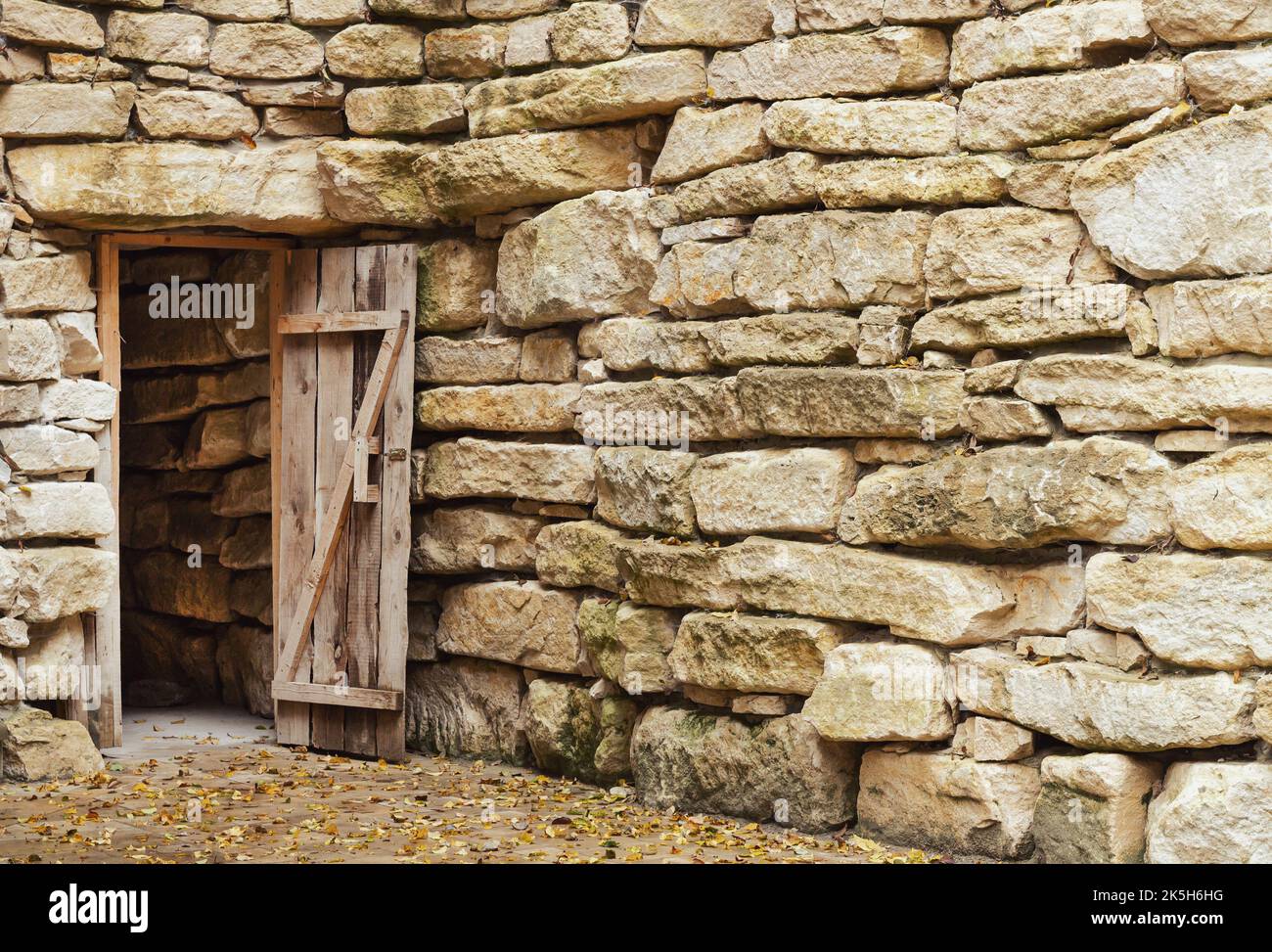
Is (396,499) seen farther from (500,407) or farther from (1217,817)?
(1217,817)

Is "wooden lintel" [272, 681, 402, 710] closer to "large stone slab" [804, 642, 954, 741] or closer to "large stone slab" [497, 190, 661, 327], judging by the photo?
"large stone slab" [497, 190, 661, 327]

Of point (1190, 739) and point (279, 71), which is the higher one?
point (279, 71)

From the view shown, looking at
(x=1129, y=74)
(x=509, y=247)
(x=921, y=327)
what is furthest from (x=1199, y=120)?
(x=509, y=247)

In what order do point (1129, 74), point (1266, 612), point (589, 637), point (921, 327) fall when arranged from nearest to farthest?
point (1266, 612) → point (1129, 74) → point (921, 327) → point (589, 637)

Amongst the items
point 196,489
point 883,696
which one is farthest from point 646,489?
point 196,489

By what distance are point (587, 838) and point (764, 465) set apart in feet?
4.34

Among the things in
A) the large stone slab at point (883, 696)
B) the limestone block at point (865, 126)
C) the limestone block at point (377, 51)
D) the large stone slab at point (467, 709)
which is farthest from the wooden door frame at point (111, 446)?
the large stone slab at point (883, 696)

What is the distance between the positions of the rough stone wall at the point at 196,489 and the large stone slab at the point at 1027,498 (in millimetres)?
3622

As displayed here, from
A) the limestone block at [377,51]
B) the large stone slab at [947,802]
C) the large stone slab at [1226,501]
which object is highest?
the limestone block at [377,51]

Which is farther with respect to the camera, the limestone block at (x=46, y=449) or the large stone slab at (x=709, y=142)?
the limestone block at (x=46, y=449)

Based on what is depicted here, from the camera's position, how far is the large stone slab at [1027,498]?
4375 millimetres

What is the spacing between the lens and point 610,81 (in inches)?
221

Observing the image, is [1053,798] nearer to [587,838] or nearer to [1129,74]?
[587,838]

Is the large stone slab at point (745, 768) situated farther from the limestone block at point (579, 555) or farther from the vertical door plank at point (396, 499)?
the vertical door plank at point (396, 499)
